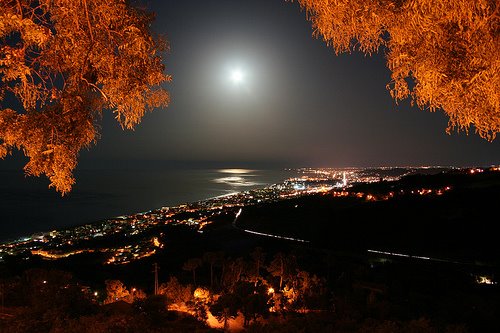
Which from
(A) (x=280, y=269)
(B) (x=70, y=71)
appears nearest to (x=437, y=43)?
(B) (x=70, y=71)

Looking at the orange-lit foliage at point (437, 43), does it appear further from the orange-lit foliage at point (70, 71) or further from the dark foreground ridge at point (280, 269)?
the dark foreground ridge at point (280, 269)

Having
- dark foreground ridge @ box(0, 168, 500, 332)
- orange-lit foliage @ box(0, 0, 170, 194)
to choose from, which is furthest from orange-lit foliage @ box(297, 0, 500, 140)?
dark foreground ridge @ box(0, 168, 500, 332)

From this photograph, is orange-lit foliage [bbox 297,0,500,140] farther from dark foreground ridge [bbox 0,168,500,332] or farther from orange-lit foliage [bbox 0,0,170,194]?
dark foreground ridge [bbox 0,168,500,332]

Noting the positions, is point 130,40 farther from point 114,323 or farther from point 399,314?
point 399,314

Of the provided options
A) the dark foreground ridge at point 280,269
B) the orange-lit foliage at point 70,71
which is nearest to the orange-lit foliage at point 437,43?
the orange-lit foliage at point 70,71

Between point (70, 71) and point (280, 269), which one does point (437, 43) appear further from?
point (280, 269)
